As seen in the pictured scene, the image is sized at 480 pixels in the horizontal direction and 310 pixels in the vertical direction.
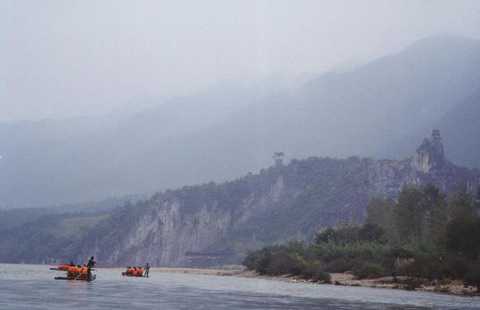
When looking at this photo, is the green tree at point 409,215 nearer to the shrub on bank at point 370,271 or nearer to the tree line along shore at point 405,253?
the tree line along shore at point 405,253

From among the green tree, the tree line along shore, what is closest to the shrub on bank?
the tree line along shore

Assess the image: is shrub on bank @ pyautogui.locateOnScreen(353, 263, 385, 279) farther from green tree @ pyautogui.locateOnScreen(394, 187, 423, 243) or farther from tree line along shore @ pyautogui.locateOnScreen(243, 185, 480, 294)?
green tree @ pyautogui.locateOnScreen(394, 187, 423, 243)

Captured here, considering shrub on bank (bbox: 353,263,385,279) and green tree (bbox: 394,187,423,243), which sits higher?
green tree (bbox: 394,187,423,243)

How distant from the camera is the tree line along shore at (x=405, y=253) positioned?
110750 mm

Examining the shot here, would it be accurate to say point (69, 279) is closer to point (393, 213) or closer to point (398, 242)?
point (398, 242)

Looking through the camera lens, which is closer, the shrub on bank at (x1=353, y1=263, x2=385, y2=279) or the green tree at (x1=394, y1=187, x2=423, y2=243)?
the shrub on bank at (x1=353, y1=263, x2=385, y2=279)

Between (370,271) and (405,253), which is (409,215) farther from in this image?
(370,271)

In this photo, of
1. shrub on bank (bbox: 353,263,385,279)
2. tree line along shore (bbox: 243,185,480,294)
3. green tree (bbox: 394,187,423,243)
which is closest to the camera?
tree line along shore (bbox: 243,185,480,294)

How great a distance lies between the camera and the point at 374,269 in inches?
5074

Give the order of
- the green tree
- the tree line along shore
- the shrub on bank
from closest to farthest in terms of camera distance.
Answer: the tree line along shore
the shrub on bank
the green tree

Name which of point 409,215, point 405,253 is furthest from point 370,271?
point 409,215

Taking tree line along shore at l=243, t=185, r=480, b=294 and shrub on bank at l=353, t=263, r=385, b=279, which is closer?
tree line along shore at l=243, t=185, r=480, b=294

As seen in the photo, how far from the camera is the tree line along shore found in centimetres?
11075

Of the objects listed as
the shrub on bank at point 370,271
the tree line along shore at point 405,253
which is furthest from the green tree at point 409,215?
the shrub on bank at point 370,271
